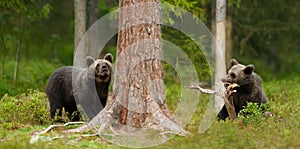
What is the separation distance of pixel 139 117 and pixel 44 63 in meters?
14.8

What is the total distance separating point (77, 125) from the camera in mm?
11758

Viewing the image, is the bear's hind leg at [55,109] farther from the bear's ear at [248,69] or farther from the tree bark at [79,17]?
the bear's ear at [248,69]

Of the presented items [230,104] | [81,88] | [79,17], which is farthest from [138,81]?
[79,17]

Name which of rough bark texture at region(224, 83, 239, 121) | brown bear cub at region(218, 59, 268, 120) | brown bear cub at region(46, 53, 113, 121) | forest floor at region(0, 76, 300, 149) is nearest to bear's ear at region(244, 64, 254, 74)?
brown bear cub at region(218, 59, 268, 120)

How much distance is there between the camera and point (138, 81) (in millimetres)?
10562

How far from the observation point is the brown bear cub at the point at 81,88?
12500mm

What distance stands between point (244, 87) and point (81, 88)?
12.4 feet

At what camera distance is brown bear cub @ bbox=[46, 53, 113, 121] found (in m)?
12.5

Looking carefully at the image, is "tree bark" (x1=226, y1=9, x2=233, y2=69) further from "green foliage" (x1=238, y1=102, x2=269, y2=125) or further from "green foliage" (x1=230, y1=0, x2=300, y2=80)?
"green foliage" (x1=238, y1=102, x2=269, y2=125)

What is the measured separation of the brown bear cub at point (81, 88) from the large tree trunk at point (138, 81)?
1.70 metres

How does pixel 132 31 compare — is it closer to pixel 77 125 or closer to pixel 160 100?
pixel 160 100

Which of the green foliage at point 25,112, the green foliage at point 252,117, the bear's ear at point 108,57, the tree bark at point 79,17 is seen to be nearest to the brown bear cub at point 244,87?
the green foliage at point 252,117

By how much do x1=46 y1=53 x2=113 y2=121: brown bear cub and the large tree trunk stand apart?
170cm

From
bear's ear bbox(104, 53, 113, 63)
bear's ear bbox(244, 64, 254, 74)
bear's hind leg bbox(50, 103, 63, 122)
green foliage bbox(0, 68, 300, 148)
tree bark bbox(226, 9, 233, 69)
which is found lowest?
green foliage bbox(0, 68, 300, 148)
